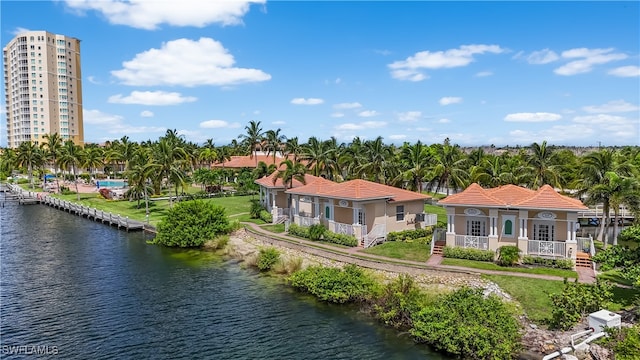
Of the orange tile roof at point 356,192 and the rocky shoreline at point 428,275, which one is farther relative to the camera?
the orange tile roof at point 356,192

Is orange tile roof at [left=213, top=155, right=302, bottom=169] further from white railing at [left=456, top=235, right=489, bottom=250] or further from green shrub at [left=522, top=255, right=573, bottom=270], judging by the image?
green shrub at [left=522, top=255, right=573, bottom=270]

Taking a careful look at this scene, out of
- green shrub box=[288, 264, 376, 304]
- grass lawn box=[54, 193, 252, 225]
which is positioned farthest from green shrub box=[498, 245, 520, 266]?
grass lawn box=[54, 193, 252, 225]

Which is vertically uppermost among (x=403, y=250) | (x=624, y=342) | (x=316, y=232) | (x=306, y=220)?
(x=306, y=220)

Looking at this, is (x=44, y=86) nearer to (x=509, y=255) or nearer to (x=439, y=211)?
(x=439, y=211)

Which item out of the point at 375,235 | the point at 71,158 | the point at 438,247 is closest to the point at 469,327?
the point at 438,247

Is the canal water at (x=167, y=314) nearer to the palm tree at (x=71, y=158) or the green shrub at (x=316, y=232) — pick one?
the green shrub at (x=316, y=232)

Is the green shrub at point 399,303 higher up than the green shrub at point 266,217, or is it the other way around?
the green shrub at point 266,217

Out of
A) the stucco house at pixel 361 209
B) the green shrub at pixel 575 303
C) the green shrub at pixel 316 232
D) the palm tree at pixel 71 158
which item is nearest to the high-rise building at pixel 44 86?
the palm tree at pixel 71 158
